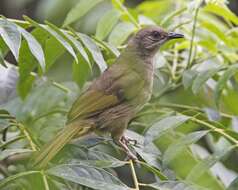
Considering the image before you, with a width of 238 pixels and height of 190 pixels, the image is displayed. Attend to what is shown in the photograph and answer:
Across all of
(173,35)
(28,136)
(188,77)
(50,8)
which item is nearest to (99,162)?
(28,136)

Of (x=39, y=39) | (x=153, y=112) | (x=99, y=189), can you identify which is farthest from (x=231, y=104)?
(x=99, y=189)

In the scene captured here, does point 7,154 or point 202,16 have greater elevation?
point 202,16

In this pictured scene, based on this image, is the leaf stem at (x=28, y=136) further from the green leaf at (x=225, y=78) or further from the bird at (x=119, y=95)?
the green leaf at (x=225, y=78)

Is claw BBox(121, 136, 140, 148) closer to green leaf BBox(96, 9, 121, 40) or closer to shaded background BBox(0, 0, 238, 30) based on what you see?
green leaf BBox(96, 9, 121, 40)

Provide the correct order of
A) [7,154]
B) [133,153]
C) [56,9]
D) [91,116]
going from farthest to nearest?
[56,9]
[91,116]
[133,153]
[7,154]

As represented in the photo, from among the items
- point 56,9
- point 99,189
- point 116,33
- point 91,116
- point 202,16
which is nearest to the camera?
point 99,189

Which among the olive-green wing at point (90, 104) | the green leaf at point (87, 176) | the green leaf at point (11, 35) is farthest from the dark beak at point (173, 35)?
the green leaf at point (87, 176)

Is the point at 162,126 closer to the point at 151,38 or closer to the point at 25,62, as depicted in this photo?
the point at 25,62

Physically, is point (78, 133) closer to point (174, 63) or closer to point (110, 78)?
point (110, 78)

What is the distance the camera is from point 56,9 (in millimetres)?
5484

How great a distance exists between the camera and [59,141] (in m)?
3.04

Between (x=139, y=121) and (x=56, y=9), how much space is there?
1806 mm

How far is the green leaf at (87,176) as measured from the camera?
2500 millimetres

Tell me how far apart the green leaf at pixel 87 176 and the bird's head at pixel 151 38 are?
55.0 inches
